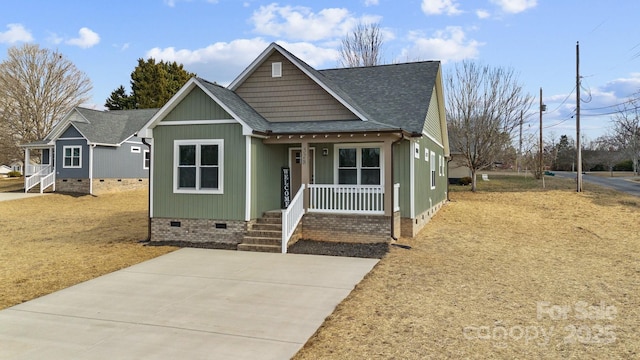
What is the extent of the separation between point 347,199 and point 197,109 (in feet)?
17.1

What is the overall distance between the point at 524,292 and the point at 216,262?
6.61 m

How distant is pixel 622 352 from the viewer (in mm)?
4684

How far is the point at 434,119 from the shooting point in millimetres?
17250

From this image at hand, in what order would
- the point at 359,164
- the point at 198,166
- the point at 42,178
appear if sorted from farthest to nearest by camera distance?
the point at 42,178 → the point at 359,164 → the point at 198,166

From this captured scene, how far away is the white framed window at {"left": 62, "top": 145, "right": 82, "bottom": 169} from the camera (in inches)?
1037

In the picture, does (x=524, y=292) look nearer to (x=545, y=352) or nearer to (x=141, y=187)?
(x=545, y=352)

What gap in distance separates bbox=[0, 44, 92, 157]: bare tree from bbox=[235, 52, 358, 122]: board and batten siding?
3525 centimetres

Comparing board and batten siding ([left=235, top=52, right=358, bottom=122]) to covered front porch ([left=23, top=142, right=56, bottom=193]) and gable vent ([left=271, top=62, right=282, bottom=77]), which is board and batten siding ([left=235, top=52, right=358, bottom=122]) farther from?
covered front porch ([left=23, top=142, right=56, bottom=193])

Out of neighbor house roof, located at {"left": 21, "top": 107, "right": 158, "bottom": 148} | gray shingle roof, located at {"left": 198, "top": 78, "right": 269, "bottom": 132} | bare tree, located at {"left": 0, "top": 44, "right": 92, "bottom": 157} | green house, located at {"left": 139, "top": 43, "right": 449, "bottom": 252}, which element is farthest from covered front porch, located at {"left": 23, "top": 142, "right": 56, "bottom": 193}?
gray shingle roof, located at {"left": 198, "top": 78, "right": 269, "bottom": 132}

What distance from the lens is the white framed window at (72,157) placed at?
26.3m

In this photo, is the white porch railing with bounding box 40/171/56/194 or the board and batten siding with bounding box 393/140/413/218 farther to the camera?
the white porch railing with bounding box 40/171/56/194

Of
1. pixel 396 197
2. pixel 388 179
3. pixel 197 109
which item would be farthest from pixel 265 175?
pixel 396 197

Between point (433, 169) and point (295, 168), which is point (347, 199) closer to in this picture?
point (295, 168)

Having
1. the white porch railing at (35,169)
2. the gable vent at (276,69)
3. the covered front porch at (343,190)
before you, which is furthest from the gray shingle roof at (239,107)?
the white porch railing at (35,169)
